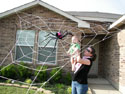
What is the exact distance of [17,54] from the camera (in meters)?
7.55

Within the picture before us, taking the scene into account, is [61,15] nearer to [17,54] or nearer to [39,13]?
[39,13]

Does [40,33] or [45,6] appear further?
[40,33]

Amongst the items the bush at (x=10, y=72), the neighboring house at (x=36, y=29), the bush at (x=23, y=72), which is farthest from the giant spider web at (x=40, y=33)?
the bush at (x=23, y=72)

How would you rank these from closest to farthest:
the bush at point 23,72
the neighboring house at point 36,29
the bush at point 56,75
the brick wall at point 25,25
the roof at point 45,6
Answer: the bush at point 56,75 < the bush at point 23,72 < the roof at point 45,6 < the neighboring house at point 36,29 < the brick wall at point 25,25

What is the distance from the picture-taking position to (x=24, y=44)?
7.48 m

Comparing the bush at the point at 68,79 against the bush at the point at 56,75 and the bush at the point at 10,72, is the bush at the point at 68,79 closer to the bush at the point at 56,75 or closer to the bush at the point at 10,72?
the bush at the point at 56,75

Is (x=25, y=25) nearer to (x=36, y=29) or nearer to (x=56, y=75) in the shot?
(x=36, y=29)

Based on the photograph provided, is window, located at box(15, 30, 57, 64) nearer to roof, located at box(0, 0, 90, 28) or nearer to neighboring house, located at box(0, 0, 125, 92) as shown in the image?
neighboring house, located at box(0, 0, 125, 92)

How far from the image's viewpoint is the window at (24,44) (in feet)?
24.4

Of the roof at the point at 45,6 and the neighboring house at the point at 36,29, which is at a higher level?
the roof at the point at 45,6

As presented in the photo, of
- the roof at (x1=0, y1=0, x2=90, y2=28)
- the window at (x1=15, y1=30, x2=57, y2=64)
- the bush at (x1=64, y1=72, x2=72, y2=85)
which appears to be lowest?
the bush at (x1=64, y1=72, x2=72, y2=85)

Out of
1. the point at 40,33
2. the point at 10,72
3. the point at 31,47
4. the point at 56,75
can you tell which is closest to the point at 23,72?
the point at 10,72

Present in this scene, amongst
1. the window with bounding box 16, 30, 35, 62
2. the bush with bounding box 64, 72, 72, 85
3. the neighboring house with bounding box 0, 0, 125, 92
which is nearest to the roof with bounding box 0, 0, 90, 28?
the neighboring house with bounding box 0, 0, 125, 92

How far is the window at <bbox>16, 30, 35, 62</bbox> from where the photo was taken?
24.4ft
